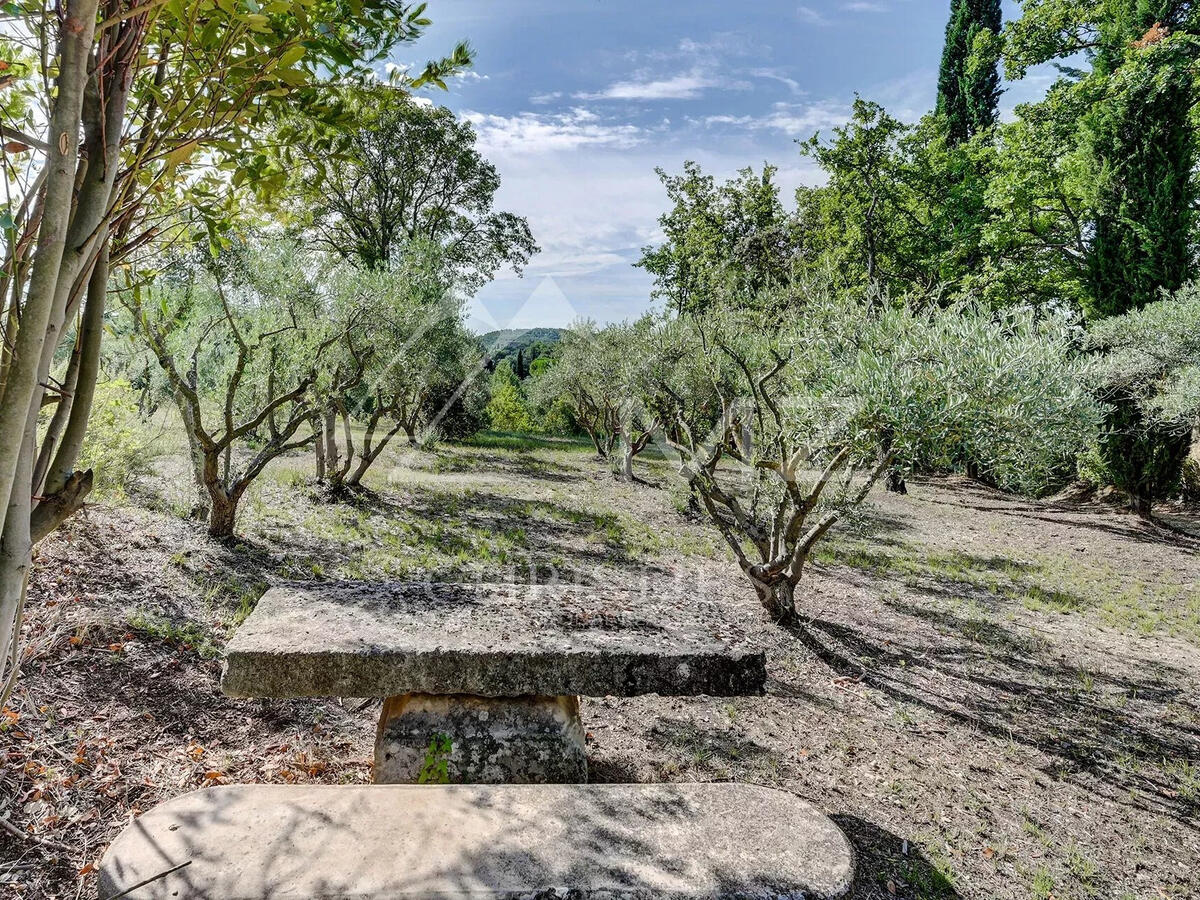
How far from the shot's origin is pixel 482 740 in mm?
3770

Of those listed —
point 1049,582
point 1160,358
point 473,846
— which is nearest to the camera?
point 473,846

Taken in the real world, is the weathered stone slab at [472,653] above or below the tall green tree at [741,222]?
below

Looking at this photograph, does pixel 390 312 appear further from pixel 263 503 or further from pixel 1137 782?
pixel 1137 782

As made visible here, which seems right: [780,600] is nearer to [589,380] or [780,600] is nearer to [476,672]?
[476,672]

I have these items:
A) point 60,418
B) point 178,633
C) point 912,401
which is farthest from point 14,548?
point 912,401

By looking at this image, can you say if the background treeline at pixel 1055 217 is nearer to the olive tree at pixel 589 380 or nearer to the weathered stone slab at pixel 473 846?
the olive tree at pixel 589 380

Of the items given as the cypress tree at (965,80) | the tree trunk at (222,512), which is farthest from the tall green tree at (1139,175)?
the tree trunk at (222,512)

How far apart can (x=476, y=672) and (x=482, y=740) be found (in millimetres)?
486

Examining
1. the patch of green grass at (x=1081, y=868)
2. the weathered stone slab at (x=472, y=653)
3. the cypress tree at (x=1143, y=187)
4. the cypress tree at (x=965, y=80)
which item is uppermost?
the cypress tree at (x=965, y=80)

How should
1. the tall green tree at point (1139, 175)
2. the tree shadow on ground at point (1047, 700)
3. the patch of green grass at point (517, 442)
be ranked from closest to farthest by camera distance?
1. the tree shadow on ground at point (1047, 700)
2. the tall green tree at point (1139, 175)
3. the patch of green grass at point (517, 442)

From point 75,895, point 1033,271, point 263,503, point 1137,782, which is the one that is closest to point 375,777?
point 75,895

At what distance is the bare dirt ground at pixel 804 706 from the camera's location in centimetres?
373

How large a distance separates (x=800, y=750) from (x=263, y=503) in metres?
9.48

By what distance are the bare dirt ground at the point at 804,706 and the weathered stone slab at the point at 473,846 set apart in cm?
68
